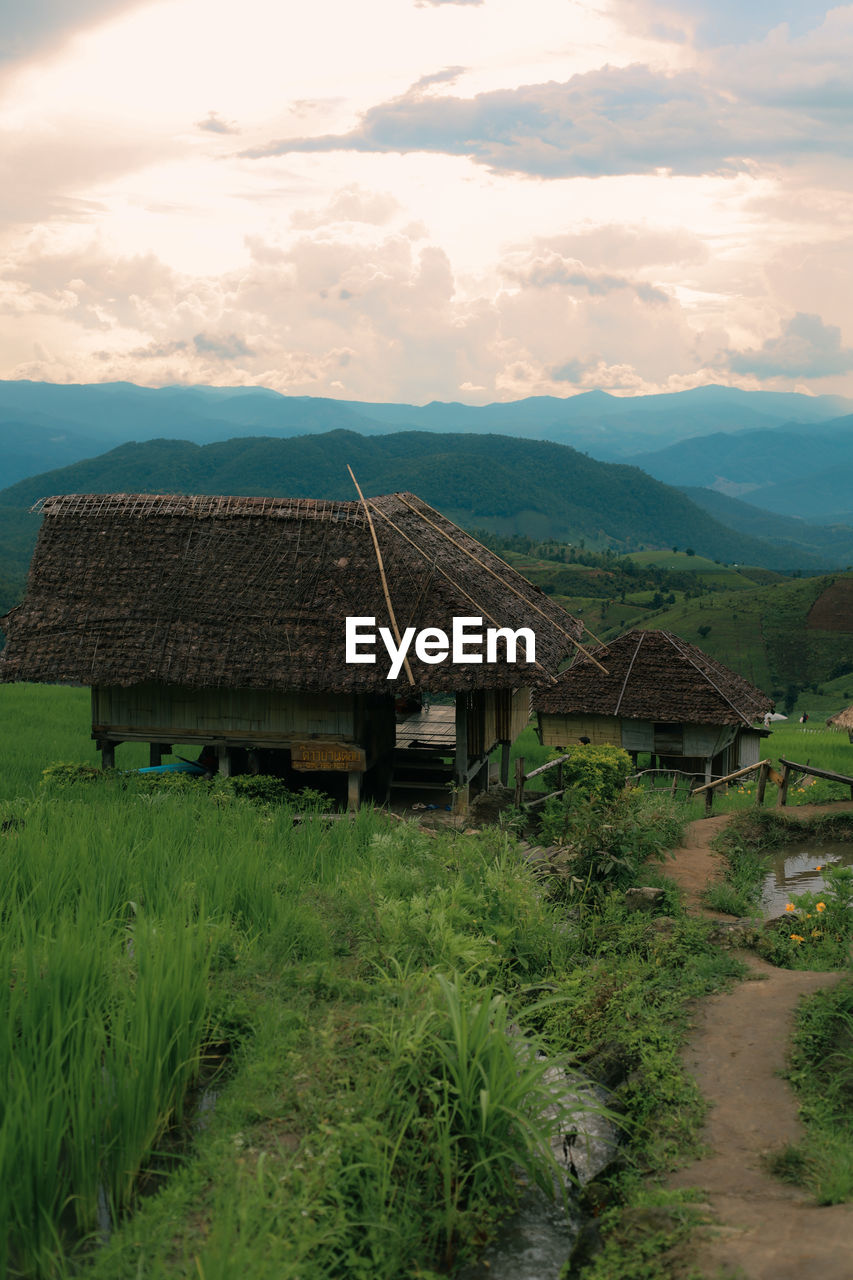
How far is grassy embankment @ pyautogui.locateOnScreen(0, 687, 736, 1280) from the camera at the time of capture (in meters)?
3.37

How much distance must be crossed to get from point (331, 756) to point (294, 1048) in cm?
758

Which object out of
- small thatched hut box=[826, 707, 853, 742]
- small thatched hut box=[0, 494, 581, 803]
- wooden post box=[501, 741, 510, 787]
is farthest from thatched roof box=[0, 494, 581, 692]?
small thatched hut box=[826, 707, 853, 742]

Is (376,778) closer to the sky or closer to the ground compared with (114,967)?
closer to the ground

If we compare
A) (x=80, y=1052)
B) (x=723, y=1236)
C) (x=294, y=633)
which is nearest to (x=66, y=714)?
(x=294, y=633)

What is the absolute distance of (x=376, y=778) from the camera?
1427cm

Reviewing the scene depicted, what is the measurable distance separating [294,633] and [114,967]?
24.2ft

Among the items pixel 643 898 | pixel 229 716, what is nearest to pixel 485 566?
pixel 229 716

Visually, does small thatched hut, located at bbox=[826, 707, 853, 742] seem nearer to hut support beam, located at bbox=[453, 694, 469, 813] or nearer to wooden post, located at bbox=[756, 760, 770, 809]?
wooden post, located at bbox=[756, 760, 770, 809]

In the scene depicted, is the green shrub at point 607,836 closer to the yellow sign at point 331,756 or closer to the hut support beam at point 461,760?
the hut support beam at point 461,760

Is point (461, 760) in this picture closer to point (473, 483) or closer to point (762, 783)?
point (762, 783)

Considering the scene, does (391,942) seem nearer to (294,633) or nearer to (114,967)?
(114,967)

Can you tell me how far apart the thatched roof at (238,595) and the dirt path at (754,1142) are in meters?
5.96
